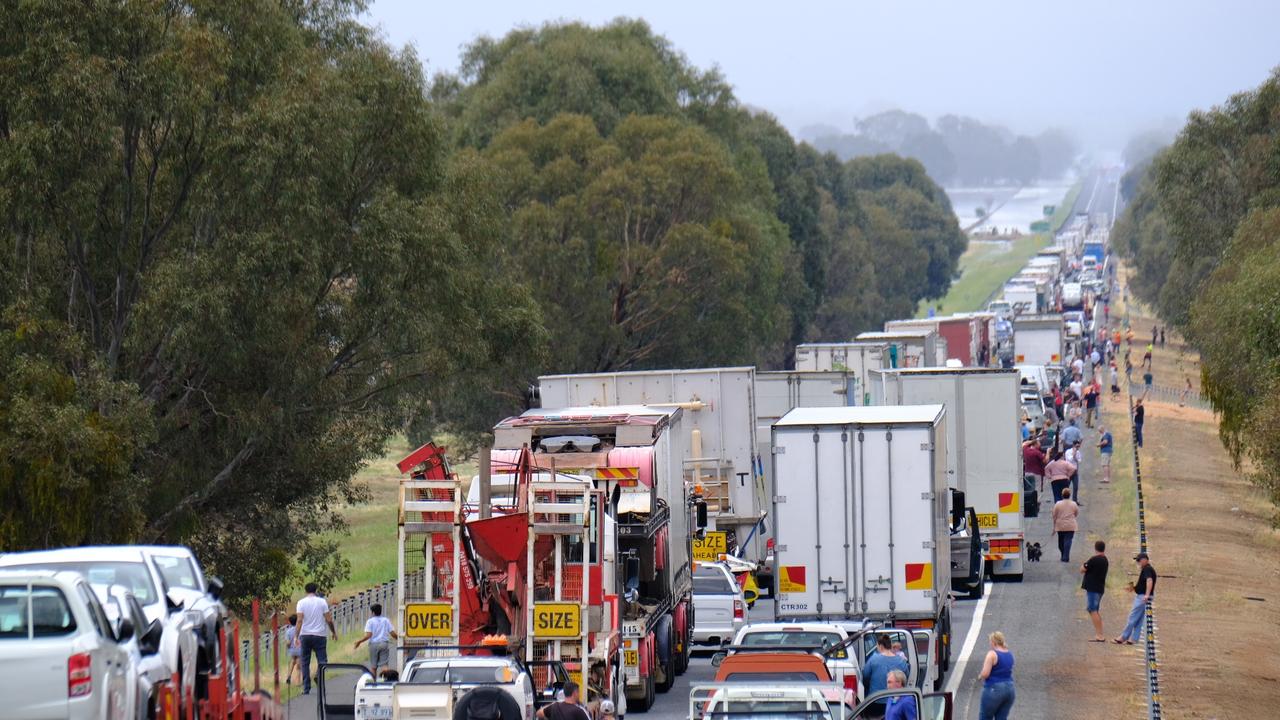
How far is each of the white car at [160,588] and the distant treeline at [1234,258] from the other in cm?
1616

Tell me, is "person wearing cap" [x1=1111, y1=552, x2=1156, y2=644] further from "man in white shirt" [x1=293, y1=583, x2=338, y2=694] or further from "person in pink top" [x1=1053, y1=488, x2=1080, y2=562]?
"man in white shirt" [x1=293, y1=583, x2=338, y2=694]

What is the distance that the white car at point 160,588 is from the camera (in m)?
14.3

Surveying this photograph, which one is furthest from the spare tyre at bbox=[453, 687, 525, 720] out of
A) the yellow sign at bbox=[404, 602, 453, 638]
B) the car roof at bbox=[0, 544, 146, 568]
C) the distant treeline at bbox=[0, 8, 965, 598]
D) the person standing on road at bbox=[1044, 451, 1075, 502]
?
the person standing on road at bbox=[1044, 451, 1075, 502]

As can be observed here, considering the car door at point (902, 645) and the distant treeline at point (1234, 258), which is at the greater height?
the distant treeline at point (1234, 258)

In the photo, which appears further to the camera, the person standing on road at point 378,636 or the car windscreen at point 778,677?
the person standing on road at point 378,636

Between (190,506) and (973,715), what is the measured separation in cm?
1348

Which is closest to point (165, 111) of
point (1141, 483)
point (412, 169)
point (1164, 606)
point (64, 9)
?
point (64, 9)

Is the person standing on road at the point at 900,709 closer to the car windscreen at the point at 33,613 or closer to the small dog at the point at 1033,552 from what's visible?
the car windscreen at the point at 33,613

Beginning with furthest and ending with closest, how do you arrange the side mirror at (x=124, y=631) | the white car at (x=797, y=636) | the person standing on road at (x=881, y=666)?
the white car at (x=797, y=636), the person standing on road at (x=881, y=666), the side mirror at (x=124, y=631)

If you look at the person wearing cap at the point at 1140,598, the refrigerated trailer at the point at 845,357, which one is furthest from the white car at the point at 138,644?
the refrigerated trailer at the point at 845,357

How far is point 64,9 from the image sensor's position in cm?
2723

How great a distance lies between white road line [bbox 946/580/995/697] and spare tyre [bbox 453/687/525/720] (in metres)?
5.79

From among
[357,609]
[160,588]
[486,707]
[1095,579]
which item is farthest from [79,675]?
[357,609]

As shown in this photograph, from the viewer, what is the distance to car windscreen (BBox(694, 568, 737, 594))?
2784 centimetres
